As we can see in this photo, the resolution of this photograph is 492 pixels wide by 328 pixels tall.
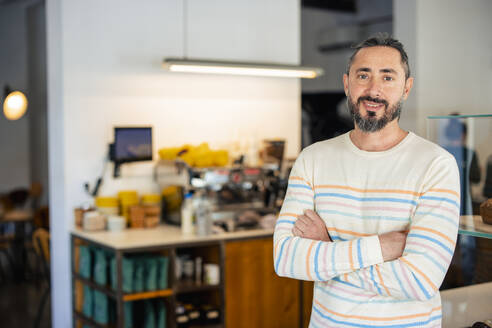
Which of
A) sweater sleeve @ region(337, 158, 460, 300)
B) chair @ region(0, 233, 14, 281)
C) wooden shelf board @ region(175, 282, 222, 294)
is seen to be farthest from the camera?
chair @ region(0, 233, 14, 281)

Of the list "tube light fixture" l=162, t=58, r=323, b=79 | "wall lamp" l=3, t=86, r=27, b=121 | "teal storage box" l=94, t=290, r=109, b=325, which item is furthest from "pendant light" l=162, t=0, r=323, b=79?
"teal storage box" l=94, t=290, r=109, b=325

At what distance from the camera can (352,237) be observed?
190cm

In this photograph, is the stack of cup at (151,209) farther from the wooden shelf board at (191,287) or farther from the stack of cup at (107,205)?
the wooden shelf board at (191,287)

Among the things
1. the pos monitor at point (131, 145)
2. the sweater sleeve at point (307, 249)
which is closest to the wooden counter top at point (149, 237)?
the pos monitor at point (131, 145)

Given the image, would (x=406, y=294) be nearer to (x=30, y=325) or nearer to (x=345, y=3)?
(x=30, y=325)

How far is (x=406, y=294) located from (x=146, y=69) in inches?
139

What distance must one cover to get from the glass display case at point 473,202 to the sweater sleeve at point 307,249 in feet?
1.74

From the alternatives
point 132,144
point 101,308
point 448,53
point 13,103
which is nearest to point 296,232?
point 101,308

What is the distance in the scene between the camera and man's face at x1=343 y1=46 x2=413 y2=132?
1858 millimetres

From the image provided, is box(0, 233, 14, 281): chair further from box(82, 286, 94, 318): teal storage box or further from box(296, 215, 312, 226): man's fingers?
box(296, 215, 312, 226): man's fingers

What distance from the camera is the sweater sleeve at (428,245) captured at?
1.74m

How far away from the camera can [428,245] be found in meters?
1.73

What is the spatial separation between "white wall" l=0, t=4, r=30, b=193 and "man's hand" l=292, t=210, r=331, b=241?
694 centimetres

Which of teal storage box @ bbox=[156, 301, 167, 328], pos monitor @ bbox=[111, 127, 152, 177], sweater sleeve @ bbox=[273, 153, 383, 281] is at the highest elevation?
pos monitor @ bbox=[111, 127, 152, 177]
